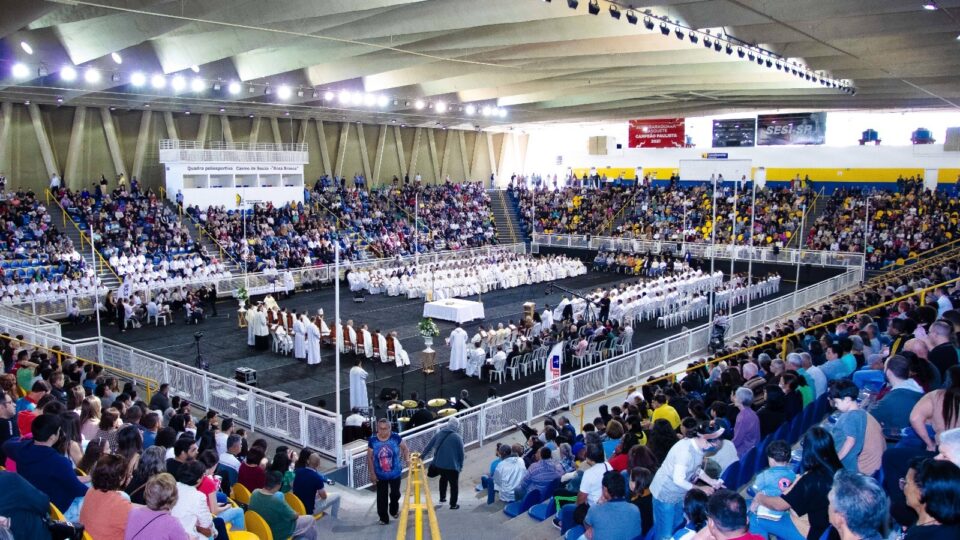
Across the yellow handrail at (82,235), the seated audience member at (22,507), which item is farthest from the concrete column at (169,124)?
the seated audience member at (22,507)

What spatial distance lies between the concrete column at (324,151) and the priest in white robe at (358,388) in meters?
32.2

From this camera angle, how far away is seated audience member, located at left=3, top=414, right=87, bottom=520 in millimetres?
6230

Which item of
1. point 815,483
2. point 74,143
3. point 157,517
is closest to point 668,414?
point 815,483

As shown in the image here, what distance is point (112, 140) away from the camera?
121ft

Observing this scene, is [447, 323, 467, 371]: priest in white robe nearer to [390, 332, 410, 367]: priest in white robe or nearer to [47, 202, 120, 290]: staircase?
[390, 332, 410, 367]: priest in white robe

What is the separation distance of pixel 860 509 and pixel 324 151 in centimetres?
4436

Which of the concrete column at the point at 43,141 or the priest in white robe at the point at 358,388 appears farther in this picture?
the concrete column at the point at 43,141

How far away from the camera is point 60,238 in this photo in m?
29.9

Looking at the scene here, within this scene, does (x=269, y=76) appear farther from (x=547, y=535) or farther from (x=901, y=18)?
(x=547, y=535)

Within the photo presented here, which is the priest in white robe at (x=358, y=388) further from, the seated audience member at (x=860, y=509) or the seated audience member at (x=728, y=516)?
the seated audience member at (x=860, y=509)

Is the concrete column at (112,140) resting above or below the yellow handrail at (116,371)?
above

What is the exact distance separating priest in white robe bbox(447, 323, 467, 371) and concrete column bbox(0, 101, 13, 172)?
24925 millimetres

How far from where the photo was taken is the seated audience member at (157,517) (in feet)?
16.8

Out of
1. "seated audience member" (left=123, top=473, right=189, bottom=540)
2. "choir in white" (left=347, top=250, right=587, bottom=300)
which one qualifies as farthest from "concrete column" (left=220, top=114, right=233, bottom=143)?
"seated audience member" (left=123, top=473, right=189, bottom=540)
